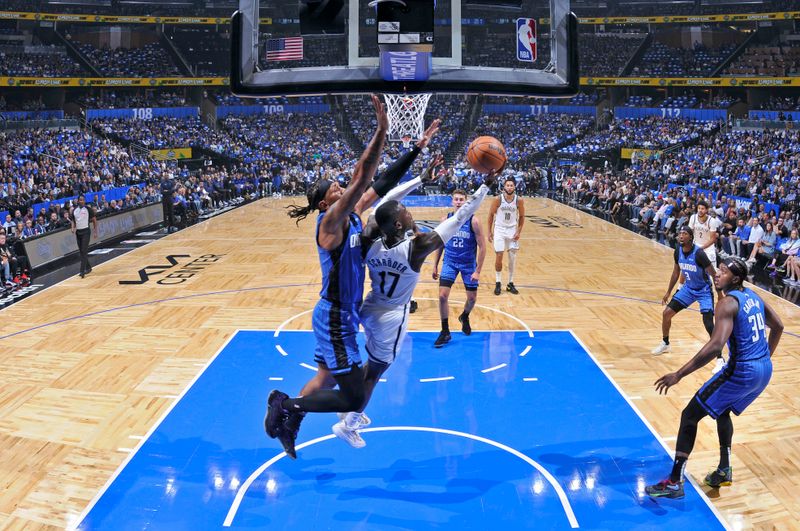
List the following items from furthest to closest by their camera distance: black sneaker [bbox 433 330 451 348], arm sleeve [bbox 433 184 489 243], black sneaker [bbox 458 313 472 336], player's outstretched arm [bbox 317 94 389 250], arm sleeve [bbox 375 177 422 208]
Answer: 1. black sneaker [bbox 458 313 472 336]
2. black sneaker [bbox 433 330 451 348]
3. arm sleeve [bbox 375 177 422 208]
4. arm sleeve [bbox 433 184 489 243]
5. player's outstretched arm [bbox 317 94 389 250]

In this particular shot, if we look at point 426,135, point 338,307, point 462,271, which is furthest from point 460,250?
point 338,307

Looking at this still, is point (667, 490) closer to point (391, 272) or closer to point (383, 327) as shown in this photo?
point (383, 327)

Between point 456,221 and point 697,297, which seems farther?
point 697,297

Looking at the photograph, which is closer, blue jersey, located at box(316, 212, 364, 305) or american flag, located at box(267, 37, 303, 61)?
blue jersey, located at box(316, 212, 364, 305)

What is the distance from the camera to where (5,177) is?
1834 centimetres

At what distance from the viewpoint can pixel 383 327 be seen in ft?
14.9

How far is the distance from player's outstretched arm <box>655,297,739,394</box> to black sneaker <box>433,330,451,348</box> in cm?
364

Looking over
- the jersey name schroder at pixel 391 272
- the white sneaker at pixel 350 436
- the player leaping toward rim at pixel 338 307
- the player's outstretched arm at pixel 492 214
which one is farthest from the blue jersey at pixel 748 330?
the player's outstretched arm at pixel 492 214

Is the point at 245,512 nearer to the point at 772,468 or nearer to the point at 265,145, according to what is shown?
the point at 772,468

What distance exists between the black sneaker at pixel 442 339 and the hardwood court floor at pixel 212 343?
2.76 feet

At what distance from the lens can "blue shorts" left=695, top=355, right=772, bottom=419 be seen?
4.36 metres

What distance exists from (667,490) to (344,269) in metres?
2.58

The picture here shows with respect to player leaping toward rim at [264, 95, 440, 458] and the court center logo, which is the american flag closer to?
player leaping toward rim at [264, 95, 440, 458]

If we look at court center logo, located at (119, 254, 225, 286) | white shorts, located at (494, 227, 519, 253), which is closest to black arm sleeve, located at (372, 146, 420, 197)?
white shorts, located at (494, 227, 519, 253)
